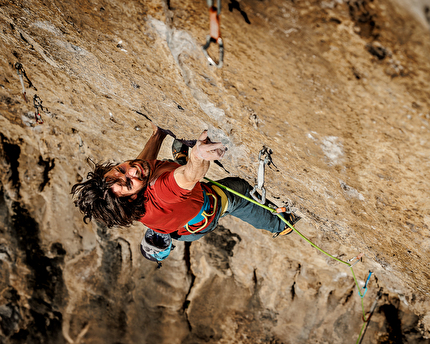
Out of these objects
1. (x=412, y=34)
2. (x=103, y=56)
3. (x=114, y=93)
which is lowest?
(x=114, y=93)

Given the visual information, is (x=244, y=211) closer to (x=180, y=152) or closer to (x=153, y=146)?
(x=180, y=152)

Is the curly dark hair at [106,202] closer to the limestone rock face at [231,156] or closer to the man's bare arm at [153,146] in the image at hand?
the man's bare arm at [153,146]

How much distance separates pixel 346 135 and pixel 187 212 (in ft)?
3.53

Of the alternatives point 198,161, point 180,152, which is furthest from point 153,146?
point 198,161

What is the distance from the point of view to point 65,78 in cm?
212

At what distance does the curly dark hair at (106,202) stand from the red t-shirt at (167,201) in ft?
0.24

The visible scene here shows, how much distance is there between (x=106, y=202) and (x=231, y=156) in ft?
3.02

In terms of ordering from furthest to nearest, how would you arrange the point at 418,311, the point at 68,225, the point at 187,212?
the point at 68,225 → the point at 418,311 → the point at 187,212

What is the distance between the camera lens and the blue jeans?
2.17 metres

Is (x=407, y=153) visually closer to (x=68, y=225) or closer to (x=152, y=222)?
(x=152, y=222)

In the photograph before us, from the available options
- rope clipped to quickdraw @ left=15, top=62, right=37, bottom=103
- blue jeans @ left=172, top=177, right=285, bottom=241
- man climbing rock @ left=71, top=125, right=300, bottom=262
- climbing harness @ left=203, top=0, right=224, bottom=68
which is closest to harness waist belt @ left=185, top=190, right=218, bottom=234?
man climbing rock @ left=71, top=125, right=300, bottom=262

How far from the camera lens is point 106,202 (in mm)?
1651

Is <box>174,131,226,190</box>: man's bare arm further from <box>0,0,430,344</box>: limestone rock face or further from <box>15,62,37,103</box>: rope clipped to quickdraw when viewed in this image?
<box>15,62,37,103</box>: rope clipped to quickdraw

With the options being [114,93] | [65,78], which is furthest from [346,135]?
[65,78]
